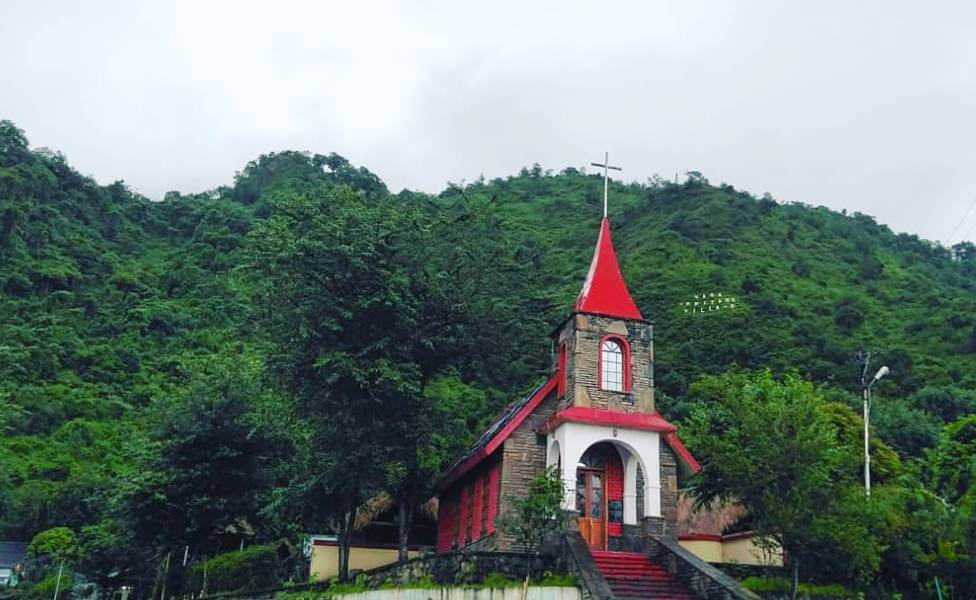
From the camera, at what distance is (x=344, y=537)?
950 inches

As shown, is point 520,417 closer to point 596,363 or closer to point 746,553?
point 596,363

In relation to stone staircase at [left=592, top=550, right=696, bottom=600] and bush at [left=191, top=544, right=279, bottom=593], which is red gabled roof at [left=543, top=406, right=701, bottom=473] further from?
bush at [left=191, top=544, right=279, bottom=593]

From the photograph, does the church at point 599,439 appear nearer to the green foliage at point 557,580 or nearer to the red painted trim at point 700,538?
the red painted trim at point 700,538

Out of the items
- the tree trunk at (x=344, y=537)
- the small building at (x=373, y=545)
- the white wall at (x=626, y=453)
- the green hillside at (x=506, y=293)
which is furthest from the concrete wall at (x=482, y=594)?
the green hillside at (x=506, y=293)

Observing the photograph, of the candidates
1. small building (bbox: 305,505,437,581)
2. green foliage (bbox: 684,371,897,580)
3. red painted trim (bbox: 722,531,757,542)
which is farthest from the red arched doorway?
small building (bbox: 305,505,437,581)

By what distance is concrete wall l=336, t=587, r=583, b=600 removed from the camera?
16062 millimetres

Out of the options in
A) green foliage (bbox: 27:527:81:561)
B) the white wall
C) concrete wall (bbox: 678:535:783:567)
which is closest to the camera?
the white wall

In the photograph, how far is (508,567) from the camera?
17.2m

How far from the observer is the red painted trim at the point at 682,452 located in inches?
872

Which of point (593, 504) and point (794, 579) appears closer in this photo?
point (794, 579)

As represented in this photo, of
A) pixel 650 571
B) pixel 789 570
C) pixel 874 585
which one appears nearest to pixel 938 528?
pixel 874 585

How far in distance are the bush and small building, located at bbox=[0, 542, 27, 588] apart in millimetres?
23838

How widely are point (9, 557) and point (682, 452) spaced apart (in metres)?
39.5

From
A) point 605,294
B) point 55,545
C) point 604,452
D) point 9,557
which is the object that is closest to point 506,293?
point 605,294
